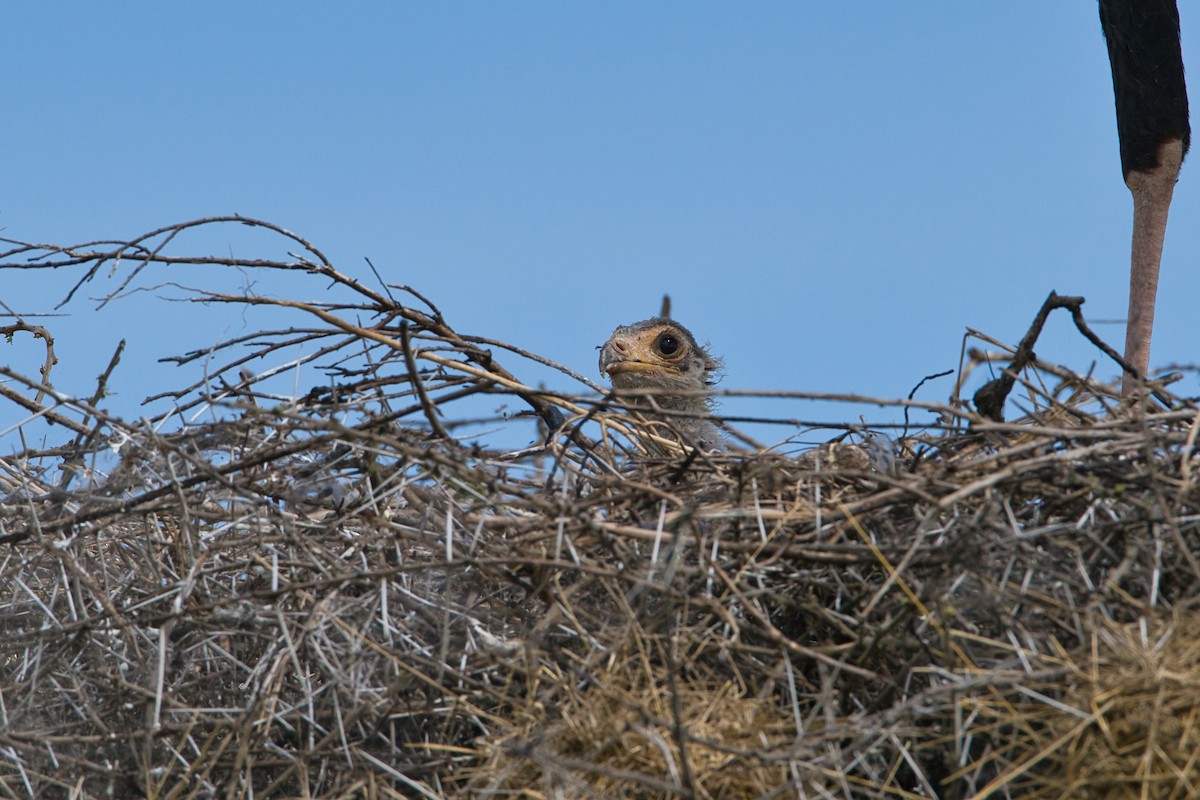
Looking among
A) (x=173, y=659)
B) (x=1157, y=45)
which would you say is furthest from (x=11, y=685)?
(x=1157, y=45)

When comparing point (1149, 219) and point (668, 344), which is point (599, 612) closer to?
point (668, 344)

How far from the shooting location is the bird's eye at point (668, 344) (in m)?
4.97

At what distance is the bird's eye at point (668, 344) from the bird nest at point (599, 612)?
1.84 meters

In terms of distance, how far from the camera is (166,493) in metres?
2.81

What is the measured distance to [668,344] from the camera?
498 cm

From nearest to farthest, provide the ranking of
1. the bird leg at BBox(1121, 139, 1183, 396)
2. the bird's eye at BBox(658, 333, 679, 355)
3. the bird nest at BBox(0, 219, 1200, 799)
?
the bird nest at BBox(0, 219, 1200, 799) < the bird leg at BBox(1121, 139, 1183, 396) < the bird's eye at BBox(658, 333, 679, 355)

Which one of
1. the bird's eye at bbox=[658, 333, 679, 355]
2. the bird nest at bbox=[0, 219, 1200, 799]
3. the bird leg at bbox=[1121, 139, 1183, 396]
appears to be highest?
the bird leg at bbox=[1121, 139, 1183, 396]

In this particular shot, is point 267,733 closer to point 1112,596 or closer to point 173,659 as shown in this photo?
point 173,659

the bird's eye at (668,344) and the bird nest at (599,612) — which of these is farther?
the bird's eye at (668,344)

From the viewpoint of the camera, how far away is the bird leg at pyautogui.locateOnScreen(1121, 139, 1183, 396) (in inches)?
182

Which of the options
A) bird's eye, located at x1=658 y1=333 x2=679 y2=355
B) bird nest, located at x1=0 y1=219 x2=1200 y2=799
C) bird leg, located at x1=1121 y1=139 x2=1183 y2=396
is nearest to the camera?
bird nest, located at x1=0 y1=219 x2=1200 y2=799

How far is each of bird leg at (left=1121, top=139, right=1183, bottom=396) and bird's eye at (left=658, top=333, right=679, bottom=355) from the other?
1.61m

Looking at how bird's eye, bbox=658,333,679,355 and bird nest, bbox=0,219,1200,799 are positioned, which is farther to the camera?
bird's eye, bbox=658,333,679,355

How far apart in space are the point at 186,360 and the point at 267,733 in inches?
42.5
